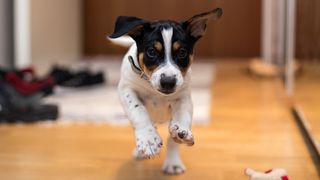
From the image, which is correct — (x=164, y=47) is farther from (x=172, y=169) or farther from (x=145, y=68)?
(x=172, y=169)

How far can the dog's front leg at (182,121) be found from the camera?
130 centimetres

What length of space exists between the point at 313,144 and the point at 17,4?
1884 mm

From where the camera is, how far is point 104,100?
2586 mm

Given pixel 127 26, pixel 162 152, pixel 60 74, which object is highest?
pixel 127 26

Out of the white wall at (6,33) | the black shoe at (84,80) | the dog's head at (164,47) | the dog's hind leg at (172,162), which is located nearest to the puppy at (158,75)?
the dog's head at (164,47)

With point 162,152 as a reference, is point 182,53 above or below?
above

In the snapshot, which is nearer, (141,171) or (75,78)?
(141,171)

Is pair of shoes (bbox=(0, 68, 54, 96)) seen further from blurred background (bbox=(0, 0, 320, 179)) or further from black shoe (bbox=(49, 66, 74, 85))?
black shoe (bbox=(49, 66, 74, 85))

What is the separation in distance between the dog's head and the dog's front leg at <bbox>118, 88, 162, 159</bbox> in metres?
0.11

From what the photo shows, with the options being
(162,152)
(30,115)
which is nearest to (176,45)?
(162,152)

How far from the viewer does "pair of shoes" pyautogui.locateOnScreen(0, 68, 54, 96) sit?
2.28 m

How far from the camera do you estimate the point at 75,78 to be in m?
2.94

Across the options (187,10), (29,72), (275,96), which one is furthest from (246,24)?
(29,72)

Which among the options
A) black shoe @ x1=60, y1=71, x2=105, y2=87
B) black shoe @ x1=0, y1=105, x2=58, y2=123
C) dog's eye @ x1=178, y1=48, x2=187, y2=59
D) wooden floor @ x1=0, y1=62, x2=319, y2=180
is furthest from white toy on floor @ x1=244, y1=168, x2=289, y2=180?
black shoe @ x1=60, y1=71, x2=105, y2=87
